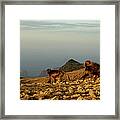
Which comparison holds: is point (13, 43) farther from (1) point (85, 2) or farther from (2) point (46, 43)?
(1) point (85, 2)

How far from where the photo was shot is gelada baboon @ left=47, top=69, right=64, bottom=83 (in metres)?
3.21

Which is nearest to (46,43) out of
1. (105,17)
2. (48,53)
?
(48,53)

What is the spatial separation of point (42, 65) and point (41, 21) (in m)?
0.18

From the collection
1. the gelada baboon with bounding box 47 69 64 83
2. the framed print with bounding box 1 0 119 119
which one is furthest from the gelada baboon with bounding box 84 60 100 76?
the gelada baboon with bounding box 47 69 64 83

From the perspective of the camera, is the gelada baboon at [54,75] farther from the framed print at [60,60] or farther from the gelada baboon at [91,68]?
the gelada baboon at [91,68]

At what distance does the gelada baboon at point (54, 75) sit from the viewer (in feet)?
10.5

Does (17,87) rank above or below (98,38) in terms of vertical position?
below

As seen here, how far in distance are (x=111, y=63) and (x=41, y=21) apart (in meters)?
0.34

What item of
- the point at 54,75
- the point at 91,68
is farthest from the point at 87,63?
the point at 54,75

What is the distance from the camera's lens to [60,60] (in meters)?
3.21

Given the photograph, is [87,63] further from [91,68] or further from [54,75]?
[54,75]

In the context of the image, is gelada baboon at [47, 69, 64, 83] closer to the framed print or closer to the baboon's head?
the framed print

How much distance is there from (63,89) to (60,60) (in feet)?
0.40

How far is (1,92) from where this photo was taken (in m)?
3.22
